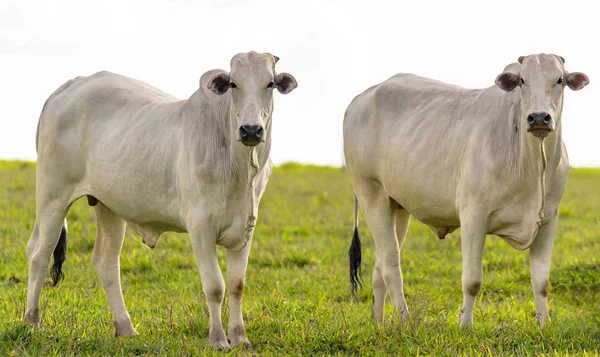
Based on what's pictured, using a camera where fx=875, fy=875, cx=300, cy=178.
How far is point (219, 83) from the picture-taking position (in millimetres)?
5906

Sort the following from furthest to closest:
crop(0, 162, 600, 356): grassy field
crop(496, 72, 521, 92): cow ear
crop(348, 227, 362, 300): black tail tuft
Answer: crop(348, 227, 362, 300): black tail tuft → crop(496, 72, 521, 92): cow ear → crop(0, 162, 600, 356): grassy field

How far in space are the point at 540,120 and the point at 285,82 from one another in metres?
1.75

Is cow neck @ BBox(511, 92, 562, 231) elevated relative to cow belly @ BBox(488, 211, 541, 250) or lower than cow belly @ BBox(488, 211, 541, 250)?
elevated

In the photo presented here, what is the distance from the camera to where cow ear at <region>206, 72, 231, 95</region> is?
5867 millimetres

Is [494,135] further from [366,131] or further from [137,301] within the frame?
[137,301]

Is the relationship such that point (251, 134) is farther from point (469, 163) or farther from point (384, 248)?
point (384, 248)

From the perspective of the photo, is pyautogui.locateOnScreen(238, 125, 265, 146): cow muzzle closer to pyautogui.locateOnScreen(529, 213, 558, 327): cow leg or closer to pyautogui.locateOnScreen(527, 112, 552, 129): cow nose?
pyautogui.locateOnScreen(527, 112, 552, 129): cow nose

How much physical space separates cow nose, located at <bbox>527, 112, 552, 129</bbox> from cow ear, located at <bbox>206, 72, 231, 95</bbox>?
82.0 inches

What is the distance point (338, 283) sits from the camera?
931 centimetres

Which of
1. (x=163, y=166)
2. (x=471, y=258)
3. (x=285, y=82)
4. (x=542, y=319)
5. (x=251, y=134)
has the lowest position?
(x=542, y=319)

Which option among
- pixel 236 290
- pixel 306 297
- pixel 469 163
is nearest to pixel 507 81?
pixel 469 163

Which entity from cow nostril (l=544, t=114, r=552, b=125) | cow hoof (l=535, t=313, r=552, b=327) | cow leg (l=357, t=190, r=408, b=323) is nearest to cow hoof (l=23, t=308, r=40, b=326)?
cow leg (l=357, t=190, r=408, b=323)

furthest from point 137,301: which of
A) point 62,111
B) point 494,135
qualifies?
point 494,135

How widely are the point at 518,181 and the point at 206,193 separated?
7.60 ft
